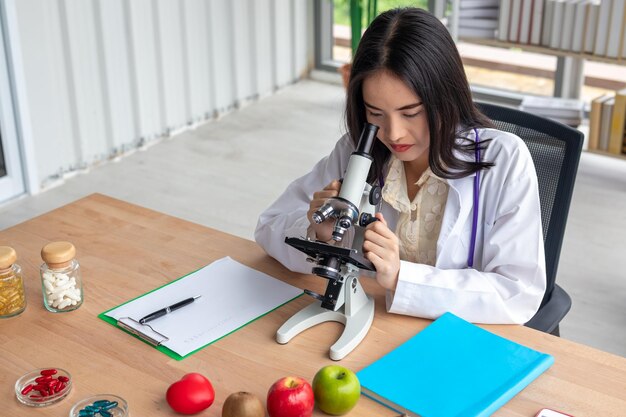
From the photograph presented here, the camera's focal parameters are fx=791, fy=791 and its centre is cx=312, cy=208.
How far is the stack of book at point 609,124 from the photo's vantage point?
4.32 metres

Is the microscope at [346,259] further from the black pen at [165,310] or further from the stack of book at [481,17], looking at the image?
the stack of book at [481,17]

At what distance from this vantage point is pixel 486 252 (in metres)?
1.79

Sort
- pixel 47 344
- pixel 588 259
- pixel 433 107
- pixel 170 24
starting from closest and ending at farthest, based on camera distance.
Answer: pixel 47 344
pixel 433 107
pixel 588 259
pixel 170 24

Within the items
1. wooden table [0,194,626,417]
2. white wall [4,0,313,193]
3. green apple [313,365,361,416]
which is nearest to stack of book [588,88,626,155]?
white wall [4,0,313,193]

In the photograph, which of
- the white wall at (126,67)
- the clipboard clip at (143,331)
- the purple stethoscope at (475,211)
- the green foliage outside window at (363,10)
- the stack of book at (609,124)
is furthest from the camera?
the green foliage outside window at (363,10)

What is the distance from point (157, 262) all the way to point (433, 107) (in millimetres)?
764

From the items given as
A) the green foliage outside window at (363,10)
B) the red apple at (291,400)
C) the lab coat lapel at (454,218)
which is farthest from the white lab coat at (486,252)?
the green foliage outside window at (363,10)

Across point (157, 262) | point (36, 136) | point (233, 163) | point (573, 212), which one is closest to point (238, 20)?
point (233, 163)

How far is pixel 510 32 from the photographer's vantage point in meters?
4.65

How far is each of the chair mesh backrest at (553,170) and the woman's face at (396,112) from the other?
37 cm

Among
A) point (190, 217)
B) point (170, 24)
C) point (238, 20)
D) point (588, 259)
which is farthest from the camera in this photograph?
point (238, 20)

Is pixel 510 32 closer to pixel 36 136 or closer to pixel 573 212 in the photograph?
pixel 573 212

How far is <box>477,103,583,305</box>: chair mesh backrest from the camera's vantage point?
76.6 inches

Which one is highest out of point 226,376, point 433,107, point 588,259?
point 433,107
